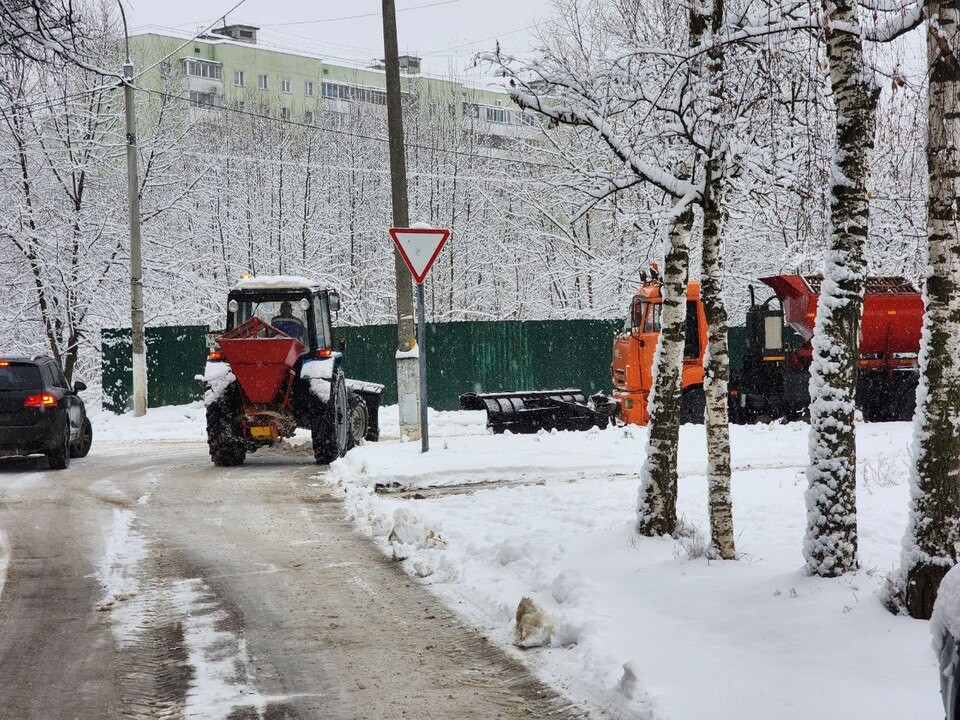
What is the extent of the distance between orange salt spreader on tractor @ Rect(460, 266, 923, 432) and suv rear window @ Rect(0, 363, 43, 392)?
292 inches

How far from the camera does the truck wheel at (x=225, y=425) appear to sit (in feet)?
53.3

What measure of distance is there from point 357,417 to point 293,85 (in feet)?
231

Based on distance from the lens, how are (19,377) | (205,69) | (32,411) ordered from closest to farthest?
(32,411), (19,377), (205,69)

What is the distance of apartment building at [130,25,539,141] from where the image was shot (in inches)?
1816

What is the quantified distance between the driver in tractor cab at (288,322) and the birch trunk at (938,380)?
39.6ft

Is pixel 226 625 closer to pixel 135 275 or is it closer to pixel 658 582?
pixel 658 582

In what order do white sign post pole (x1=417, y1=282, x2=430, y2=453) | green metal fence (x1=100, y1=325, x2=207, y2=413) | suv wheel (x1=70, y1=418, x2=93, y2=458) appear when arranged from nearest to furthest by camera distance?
white sign post pole (x1=417, y1=282, x2=430, y2=453) → suv wheel (x1=70, y1=418, x2=93, y2=458) → green metal fence (x1=100, y1=325, x2=207, y2=413)

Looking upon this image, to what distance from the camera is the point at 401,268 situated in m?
18.0

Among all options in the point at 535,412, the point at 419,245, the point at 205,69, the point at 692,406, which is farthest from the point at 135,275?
the point at 205,69

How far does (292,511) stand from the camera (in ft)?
39.4

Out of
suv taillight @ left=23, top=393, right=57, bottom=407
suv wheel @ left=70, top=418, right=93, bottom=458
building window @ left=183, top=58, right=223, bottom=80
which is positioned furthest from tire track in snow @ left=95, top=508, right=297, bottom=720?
building window @ left=183, top=58, right=223, bottom=80

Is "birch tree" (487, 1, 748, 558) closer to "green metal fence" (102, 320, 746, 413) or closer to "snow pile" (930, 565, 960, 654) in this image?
"snow pile" (930, 565, 960, 654)

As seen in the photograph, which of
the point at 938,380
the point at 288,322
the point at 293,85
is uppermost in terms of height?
the point at 293,85

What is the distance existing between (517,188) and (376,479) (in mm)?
23884
